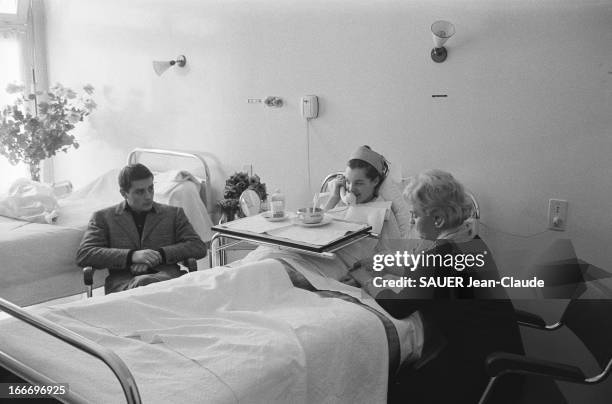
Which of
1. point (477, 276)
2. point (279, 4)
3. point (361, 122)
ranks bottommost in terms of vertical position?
point (477, 276)

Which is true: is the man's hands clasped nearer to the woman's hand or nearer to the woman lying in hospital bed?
the woman lying in hospital bed

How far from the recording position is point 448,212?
1891 mm

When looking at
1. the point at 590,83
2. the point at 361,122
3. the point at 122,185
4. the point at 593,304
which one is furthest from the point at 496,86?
the point at 122,185

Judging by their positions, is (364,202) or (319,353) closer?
(319,353)

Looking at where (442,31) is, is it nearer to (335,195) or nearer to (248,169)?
(335,195)

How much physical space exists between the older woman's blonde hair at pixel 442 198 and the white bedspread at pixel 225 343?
40 centimetres

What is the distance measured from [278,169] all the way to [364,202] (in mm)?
988

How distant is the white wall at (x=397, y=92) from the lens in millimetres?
2447

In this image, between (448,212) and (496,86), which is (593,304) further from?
(496,86)

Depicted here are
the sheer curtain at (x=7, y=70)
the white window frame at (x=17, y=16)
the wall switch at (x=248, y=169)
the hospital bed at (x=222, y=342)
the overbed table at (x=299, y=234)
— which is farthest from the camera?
the sheer curtain at (x=7, y=70)

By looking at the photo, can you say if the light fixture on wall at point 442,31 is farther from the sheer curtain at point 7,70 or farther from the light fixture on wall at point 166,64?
the sheer curtain at point 7,70

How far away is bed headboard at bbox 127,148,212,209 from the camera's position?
12.5ft

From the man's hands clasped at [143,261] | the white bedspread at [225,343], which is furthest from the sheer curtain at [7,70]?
the white bedspread at [225,343]

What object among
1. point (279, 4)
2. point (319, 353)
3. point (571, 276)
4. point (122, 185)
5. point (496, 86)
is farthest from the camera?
point (279, 4)
